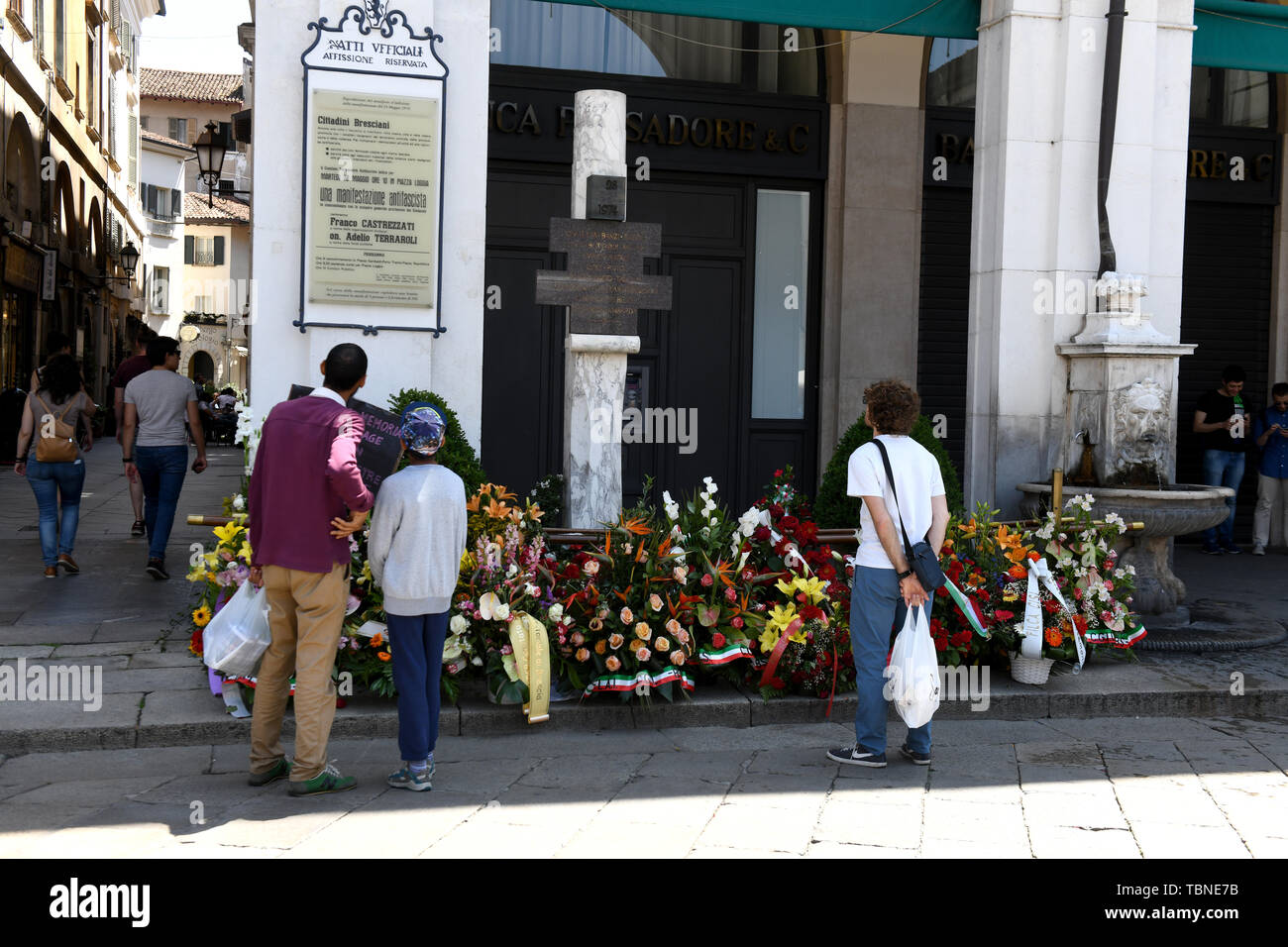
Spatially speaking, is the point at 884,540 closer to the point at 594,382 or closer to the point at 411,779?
the point at 411,779

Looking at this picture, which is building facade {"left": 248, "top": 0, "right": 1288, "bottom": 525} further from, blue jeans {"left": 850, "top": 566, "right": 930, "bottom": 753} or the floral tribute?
blue jeans {"left": 850, "top": 566, "right": 930, "bottom": 753}

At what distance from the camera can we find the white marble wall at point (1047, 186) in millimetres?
9172

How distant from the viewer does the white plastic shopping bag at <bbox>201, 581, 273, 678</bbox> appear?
565cm

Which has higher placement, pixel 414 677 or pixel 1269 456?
pixel 1269 456

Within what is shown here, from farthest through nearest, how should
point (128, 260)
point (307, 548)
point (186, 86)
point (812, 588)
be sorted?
point (186, 86), point (128, 260), point (812, 588), point (307, 548)

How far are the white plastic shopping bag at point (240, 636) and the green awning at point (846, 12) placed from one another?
187 inches

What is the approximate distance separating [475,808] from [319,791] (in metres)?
0.66

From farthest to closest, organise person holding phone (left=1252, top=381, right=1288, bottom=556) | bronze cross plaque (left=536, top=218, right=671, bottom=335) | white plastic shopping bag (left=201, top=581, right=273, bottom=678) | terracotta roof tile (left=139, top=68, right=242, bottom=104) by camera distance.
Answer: terracotta roof tile (left=139, top=68, right=242, bottom=104) < person holding phone (left=1252, top=381, right=1288, bottom=556) < bronze cross plaque (left=536, top=218, right=671, bottom=335) < white plastic shopping bag (left=201, top=581, right=273, bottom=678)

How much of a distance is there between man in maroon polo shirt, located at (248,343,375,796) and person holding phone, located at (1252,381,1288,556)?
33.8ft

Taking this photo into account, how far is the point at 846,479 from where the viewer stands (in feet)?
27.1

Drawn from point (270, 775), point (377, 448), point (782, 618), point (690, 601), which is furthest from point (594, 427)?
point (270, 775)

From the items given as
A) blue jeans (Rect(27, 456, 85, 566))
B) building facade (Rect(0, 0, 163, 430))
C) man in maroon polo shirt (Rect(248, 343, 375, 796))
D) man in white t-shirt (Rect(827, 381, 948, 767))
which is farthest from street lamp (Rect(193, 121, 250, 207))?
man in white t-shirt (Rect(827, 381, 948, 767))

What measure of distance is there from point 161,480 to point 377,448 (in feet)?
17.8

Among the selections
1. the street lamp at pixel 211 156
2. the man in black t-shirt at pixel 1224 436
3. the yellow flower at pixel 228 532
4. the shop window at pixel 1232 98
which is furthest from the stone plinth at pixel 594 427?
the street lamp at pixel 211 156
